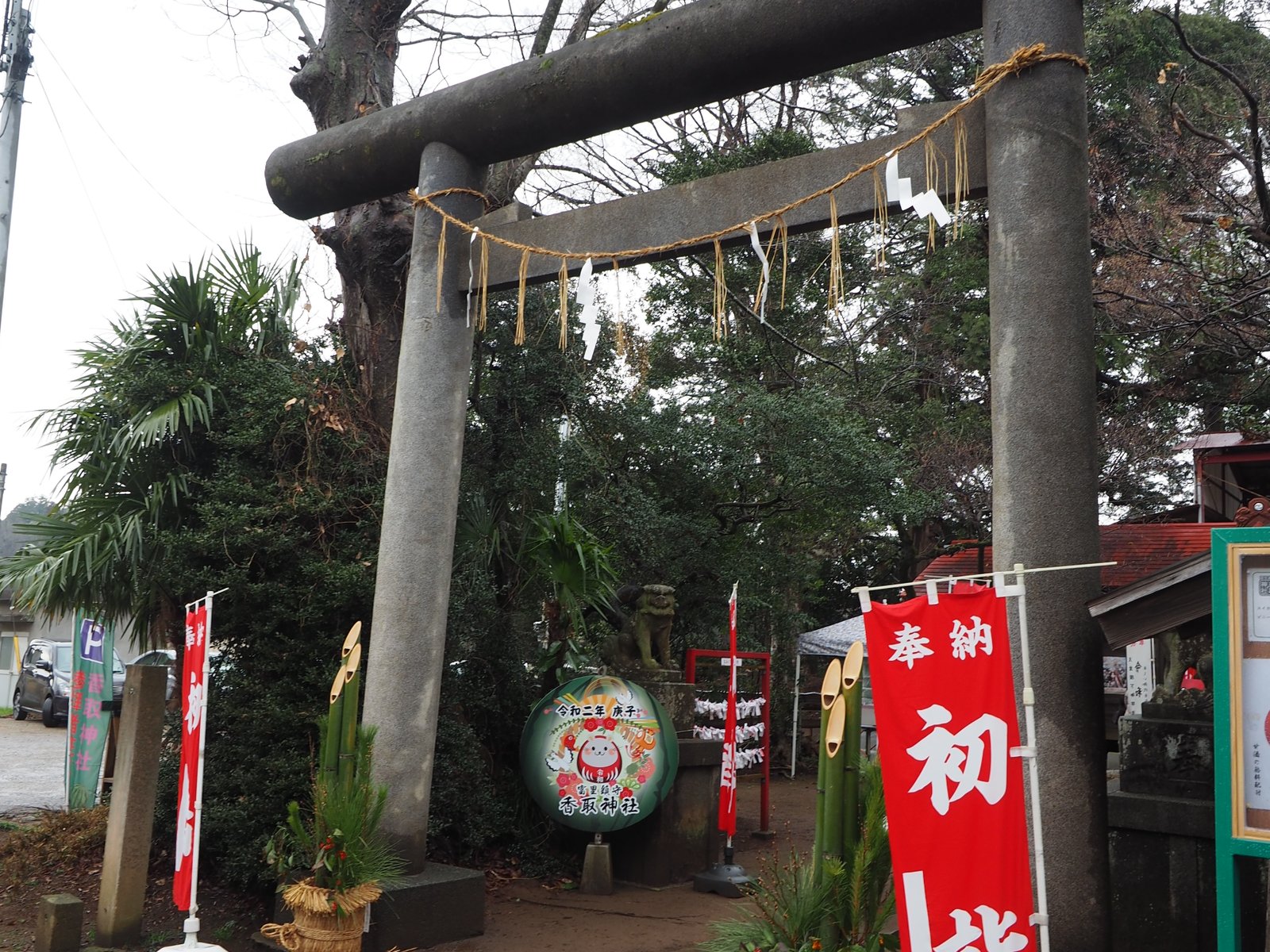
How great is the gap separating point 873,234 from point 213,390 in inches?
445

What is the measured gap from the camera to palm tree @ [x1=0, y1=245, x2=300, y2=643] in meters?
7.81

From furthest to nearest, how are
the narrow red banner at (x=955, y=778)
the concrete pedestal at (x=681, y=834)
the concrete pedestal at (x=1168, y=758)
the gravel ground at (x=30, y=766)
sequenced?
the gravel ground at (x=30, y=766) → the concrete pedestal at (x=681, y=834) → the concrete pedestal at (x=1168, y=758) → the narrow red banner at (x=955, y=778)

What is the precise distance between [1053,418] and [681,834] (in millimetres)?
5147

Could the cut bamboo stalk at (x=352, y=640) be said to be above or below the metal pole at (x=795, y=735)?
above

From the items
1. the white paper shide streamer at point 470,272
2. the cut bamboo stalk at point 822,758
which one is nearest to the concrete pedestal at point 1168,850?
the cut bamboo stalk at point 822,758

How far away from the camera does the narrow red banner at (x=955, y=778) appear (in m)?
3.93

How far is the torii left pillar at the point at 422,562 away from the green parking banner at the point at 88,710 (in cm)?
390

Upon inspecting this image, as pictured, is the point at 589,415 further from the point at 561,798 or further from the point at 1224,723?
the point at 1224,723

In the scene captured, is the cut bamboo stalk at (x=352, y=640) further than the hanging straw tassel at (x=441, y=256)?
No

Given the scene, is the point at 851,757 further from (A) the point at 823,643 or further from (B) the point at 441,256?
(A) the point at 823,643

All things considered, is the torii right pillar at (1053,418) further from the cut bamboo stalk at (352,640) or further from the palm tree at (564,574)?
the palm tree at (564,574)

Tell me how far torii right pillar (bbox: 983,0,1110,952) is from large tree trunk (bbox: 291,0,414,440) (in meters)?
5.23

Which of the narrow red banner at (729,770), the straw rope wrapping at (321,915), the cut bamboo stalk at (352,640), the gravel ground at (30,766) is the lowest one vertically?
the gravel ground at (30,766)

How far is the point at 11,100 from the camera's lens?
382 inches
